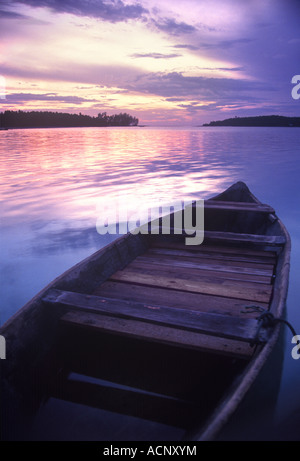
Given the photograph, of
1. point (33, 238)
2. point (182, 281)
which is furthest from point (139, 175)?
point (182, 281)

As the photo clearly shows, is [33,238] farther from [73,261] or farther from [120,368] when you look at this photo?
[120,368]

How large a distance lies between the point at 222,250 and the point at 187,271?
1086 mm

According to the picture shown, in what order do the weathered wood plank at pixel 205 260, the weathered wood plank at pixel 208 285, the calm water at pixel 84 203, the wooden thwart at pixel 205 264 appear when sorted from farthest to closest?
the calm water at pixel 84 203, the weathered wood plank at pixel 205 260, the wooden thwart at pixel 205 264, the weathered wood plank at pixel 208 285

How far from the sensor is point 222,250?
5.08 m

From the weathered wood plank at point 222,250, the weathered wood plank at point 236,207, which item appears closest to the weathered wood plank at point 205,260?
the weathered wood plank at point 222,250

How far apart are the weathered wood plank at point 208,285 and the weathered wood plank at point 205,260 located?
50 cm

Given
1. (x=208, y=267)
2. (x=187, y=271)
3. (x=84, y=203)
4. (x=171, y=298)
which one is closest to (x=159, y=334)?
(x=171, y=298)

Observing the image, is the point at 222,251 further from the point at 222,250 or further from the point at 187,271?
the point at 187,271

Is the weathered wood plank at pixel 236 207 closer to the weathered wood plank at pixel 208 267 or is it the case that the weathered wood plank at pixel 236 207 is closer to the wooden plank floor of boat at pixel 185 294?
the wooden plank floor of boat at pixel 185 294

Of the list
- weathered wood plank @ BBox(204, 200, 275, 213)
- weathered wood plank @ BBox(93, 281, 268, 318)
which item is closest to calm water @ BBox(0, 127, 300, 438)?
weathered wood plank @ BBox(93, 281, 268, 318)

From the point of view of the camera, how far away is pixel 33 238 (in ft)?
25.5

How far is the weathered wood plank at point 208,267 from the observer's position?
408cm

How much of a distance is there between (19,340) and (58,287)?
2.43 ft

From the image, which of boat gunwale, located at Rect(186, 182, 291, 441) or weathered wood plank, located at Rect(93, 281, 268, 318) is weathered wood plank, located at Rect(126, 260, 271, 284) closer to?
weathered wood plank, located at Rect(93, 281, 268, 318)
